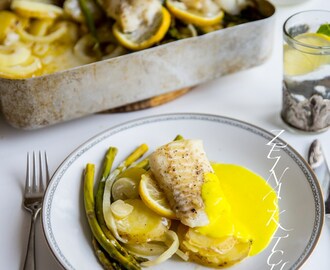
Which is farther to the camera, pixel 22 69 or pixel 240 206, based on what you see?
pixel 22 69

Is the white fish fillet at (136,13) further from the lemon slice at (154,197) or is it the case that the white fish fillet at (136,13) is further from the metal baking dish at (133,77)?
the lemon slice at (154,197)

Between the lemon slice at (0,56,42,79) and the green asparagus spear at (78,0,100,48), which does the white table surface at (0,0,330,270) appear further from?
the green asparagus spear at (78,0,100,48)

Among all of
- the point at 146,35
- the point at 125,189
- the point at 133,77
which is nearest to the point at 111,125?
the point at 133,77

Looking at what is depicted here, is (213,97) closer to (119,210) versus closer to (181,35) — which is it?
(181,35)

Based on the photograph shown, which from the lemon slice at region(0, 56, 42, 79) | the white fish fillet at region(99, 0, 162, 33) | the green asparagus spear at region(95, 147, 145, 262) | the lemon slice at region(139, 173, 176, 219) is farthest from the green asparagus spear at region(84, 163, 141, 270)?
the white fish fillet at region(99, 0, 162, 33)

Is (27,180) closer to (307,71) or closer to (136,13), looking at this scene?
(136,13)

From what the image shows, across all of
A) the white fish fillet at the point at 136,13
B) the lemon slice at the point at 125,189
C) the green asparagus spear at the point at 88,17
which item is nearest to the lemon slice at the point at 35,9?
the green asparagus spear at the point at 88,17
